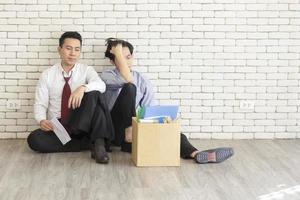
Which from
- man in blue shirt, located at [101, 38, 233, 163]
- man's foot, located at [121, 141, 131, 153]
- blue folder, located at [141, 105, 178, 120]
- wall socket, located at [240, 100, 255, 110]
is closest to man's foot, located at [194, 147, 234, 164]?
man in blue shirt, located at [101, 38, 233, 163]

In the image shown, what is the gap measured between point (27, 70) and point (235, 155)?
7.32 feet

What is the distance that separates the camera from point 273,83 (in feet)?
20.0

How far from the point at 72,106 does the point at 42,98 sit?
1.42 ft

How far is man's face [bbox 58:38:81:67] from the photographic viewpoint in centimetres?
546

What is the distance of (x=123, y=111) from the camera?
5.34 meters

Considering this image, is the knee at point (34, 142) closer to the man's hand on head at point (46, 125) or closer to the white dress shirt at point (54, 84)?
the man's hand on head at point (46, 125)

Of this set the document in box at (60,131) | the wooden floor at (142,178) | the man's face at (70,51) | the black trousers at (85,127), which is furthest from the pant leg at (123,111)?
the man's face at (70,51)

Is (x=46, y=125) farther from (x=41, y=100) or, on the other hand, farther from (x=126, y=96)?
(x=126, y=96)

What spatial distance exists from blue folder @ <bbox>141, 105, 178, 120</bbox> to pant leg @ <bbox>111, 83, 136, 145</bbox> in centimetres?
38

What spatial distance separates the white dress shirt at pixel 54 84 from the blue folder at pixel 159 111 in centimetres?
77

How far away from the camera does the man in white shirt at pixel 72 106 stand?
5.22 m

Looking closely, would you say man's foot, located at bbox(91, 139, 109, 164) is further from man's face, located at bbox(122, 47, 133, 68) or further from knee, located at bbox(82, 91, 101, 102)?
man's face, located at bbox(122, 47, 133, 68)

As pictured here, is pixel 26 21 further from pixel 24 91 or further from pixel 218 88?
pixel 218 88

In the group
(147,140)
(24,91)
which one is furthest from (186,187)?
(24,91)
